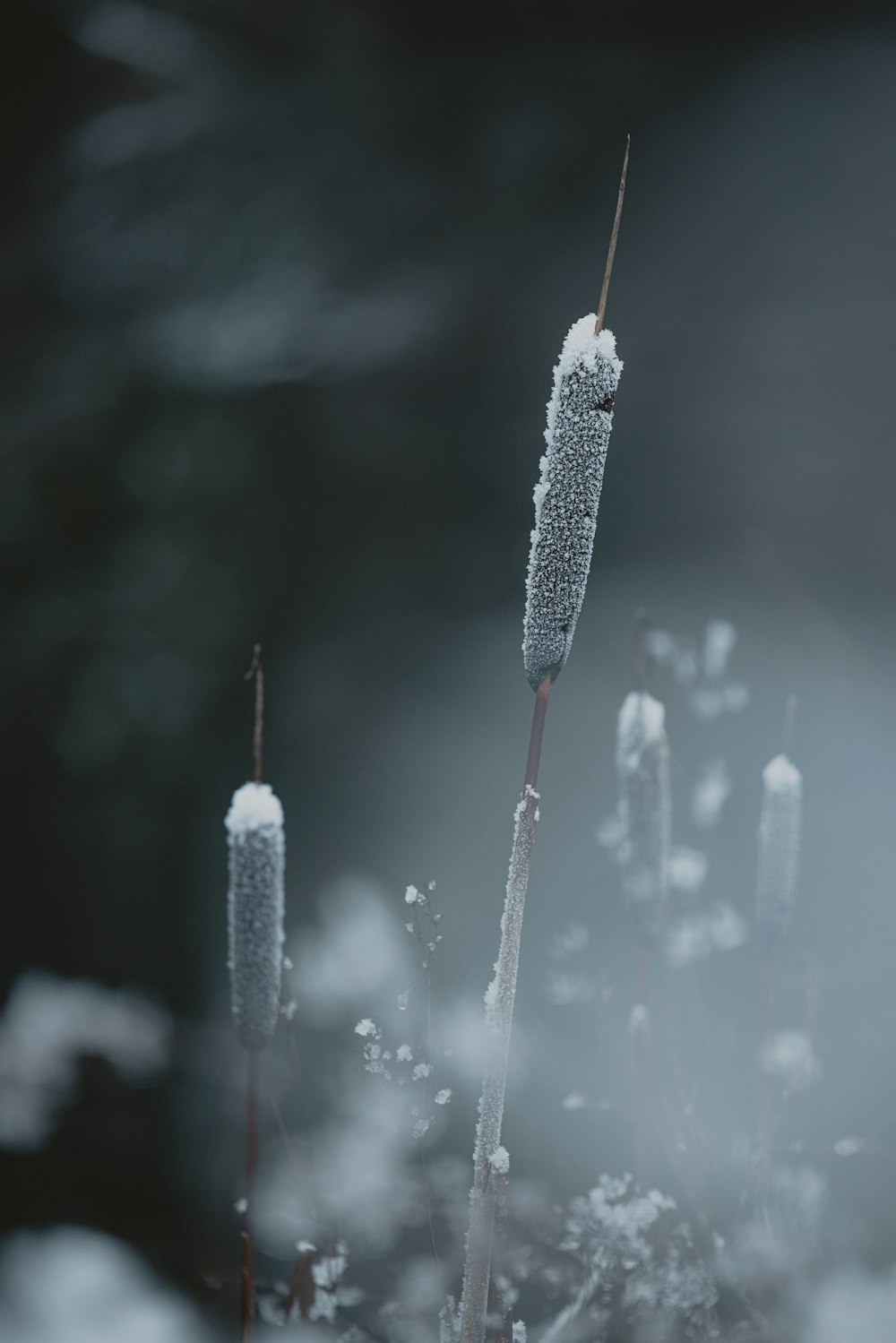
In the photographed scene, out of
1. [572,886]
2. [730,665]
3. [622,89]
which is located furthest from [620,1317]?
[622,89]

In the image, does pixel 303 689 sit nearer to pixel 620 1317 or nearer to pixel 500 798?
pixel 500 798

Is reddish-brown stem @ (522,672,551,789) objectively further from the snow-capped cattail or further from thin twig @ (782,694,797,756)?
thin twig @ (782,694,797,756)

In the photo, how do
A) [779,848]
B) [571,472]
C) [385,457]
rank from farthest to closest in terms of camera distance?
[385,457] → [779,848] → [571,472]

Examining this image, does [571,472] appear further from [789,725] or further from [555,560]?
[789,725]

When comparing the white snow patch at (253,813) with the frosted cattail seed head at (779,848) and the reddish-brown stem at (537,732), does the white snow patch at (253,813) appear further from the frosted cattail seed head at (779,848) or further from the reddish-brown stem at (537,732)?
the frosted cattail seed head at (779,848)

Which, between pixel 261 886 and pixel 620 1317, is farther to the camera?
pixel 620 1317

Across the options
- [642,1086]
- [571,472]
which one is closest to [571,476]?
[571,472]

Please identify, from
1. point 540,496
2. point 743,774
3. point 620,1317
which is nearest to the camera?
point 540,496
